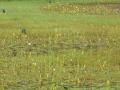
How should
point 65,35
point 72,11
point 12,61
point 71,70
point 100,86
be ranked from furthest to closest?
point 72,11
point 65,35
point 12,61
point 71,70
point 100,86

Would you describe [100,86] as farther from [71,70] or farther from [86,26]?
[86,26]

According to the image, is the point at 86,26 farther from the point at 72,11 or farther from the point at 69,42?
the point at 72,11

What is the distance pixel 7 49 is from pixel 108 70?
569cm

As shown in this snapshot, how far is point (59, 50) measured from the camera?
21.0 metres

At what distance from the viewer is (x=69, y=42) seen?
23.0m

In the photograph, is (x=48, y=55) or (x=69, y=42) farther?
(x=69, y=42)

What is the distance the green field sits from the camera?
50.2 ft

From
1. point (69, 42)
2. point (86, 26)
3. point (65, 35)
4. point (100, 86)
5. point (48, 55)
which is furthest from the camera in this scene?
point (86, 26)

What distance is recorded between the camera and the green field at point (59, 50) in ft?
50.2

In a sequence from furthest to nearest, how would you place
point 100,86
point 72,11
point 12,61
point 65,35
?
point 72,11 → point 65,35 → point 12,61 → point 100,86

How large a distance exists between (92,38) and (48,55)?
4834 mm

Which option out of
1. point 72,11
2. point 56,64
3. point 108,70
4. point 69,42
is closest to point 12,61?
point 56,64

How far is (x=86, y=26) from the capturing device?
28484 mm

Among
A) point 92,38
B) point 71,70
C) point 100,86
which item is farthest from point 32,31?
point 100,86
